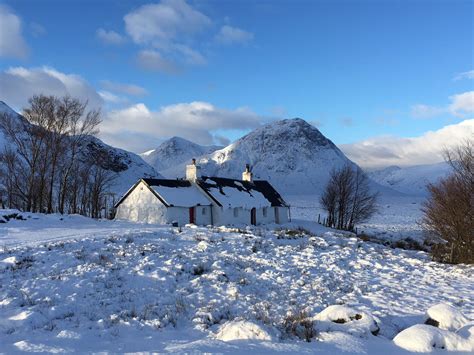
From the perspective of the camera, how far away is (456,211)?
63.5 ft

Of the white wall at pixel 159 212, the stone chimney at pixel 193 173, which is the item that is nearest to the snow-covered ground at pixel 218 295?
the white wall at pixel 159 212

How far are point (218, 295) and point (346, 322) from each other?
459 cm

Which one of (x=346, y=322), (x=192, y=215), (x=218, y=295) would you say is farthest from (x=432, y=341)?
(x=192, y=215)

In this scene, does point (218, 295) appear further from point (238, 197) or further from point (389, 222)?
point (389, 222)

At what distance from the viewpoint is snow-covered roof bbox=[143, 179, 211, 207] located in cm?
3290

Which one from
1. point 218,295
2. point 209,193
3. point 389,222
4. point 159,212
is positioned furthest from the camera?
point 389,222

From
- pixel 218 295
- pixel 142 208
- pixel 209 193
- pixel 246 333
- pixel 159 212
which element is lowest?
pixel 218 295

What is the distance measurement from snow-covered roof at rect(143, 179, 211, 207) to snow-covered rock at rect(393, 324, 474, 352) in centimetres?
2672

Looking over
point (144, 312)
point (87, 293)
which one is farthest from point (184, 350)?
point (87, 293)

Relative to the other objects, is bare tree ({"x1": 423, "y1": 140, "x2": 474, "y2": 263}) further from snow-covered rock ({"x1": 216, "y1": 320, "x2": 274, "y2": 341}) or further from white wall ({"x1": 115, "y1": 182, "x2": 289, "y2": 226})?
white wall ({"x1": 115, "y1": 182, "x2": 289, "y2": 226})

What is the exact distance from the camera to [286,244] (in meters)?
20.0

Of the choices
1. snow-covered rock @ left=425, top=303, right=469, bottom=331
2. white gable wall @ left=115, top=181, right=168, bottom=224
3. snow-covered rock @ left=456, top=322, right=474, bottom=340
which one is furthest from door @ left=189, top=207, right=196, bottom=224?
snow-covered rock @ left=456, top=322, right=474, bottom=340

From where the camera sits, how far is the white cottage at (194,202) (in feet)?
108

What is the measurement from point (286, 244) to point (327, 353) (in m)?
13.8
